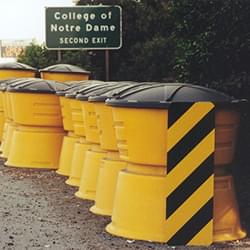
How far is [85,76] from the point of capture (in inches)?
588

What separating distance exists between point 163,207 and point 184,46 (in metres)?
3.56

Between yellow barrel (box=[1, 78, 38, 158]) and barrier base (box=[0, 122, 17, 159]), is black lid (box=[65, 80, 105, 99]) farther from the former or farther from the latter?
barrier base (box=[0, 122, 17, 159])

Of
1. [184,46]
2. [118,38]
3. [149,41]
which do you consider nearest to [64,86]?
[184,46]

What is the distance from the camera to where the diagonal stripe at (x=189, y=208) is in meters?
6.55

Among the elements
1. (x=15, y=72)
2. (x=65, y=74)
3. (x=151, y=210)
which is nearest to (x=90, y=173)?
(x=151, y=210)

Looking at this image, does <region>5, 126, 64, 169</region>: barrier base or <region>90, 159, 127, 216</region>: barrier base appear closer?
<region>90, 159, 127, 216</region>: barrier base

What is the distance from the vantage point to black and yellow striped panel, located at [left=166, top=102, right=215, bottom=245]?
652 cm

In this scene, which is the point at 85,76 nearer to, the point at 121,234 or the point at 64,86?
the point at 64,86

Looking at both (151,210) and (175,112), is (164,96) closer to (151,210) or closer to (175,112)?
(175,112)

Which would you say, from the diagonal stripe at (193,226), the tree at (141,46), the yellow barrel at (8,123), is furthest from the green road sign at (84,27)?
the diagonal stripe at (193,226)

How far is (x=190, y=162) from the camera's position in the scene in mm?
6570

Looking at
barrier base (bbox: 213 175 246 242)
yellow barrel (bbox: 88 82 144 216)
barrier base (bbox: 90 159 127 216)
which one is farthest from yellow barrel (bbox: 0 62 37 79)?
barrier base (bbox: 213 175 246 242)

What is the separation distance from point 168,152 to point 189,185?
0.35m

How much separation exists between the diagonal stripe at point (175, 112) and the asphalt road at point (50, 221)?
3.50 ft
